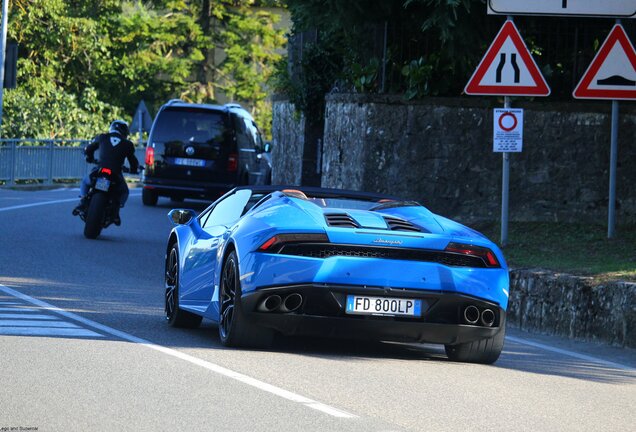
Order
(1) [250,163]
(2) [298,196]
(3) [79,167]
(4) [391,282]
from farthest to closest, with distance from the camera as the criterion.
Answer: (3) [79,167], (1) [250,163], (2) [298,196], (4) [391,282]

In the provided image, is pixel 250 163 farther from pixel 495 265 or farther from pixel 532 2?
pixel 495 265

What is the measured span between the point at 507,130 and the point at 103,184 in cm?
810

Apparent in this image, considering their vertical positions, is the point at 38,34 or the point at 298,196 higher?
the point at 38,34

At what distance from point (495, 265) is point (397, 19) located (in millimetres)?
11869

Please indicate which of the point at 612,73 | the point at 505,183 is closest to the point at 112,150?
the point at 505,183

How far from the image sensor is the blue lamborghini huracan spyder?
9.72m

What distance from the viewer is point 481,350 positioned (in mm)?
10336

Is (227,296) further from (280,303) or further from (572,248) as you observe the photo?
(572,248)

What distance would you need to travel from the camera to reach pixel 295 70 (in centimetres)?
3206

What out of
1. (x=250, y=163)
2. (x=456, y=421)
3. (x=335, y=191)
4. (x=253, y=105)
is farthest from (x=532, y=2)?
(x=253, y=105)

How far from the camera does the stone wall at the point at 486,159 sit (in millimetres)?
20156

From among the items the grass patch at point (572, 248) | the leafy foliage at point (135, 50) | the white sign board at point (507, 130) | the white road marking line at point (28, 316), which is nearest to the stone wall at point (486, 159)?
the grass patch at point (572, 248)

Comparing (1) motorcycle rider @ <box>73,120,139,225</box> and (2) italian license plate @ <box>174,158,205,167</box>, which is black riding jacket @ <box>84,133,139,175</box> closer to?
(1) motorcycle rider @ <box>73,120,139,225</box>

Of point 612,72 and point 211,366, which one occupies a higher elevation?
point 612,72
